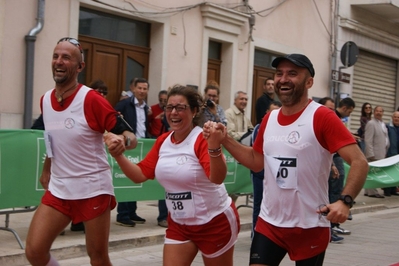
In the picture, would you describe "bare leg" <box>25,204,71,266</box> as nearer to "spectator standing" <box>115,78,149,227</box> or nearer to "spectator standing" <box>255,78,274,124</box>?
"spectator standing" <box>115,78,149,227</box>

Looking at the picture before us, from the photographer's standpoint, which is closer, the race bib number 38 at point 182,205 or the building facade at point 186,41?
the race bib number 38 at point 182,205

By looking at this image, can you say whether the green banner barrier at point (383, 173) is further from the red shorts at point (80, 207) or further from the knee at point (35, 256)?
the knee at point (35, 256)

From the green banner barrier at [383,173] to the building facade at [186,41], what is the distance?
3449 mm

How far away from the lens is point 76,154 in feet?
16.8

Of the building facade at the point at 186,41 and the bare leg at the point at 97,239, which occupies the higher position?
the building facade at the point at 186,41

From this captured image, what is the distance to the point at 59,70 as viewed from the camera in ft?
17.0

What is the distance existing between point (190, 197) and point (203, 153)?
316 mm

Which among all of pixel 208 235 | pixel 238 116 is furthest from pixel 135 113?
pixel 208 235

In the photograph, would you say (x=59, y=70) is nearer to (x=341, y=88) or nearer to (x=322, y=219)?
(x=322, y=219)

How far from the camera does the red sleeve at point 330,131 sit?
13.9ft

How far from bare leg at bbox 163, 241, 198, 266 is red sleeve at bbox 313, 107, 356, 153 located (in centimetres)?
117

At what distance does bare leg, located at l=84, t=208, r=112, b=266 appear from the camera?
16.7 feet


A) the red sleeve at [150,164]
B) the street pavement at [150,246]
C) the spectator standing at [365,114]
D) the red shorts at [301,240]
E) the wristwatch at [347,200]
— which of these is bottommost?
the street pavement at [150,246]

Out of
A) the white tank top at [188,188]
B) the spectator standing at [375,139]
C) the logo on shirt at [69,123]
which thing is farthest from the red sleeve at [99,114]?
the spectator standing at [375,139]
